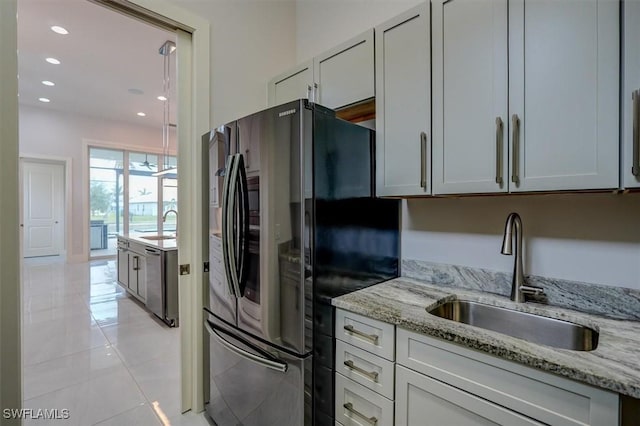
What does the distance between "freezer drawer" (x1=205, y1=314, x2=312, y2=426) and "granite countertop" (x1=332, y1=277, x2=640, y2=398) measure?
1.25 feet

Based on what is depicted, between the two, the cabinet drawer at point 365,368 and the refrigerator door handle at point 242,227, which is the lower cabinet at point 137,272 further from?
the cabinet drawer at point 365,368

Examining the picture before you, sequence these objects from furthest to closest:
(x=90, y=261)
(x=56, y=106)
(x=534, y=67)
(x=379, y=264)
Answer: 1. (x=90, y=261)
2. (x=56, y=106)
3. (x=379, y=264)
4. (x=534, y=67)

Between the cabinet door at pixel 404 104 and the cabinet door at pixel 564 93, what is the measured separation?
365 mm

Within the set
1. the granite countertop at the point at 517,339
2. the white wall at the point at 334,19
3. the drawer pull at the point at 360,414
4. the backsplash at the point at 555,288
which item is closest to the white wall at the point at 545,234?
the backsplash at the point at 555,288

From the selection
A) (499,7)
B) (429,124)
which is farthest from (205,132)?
(499,7)

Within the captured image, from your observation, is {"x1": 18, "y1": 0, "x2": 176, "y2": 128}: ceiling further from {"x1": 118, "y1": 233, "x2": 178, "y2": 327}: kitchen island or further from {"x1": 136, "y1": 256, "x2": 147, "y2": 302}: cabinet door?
{"x1": 136, "y1": 256, "x2": 147, "y2": 302}: cabinet door

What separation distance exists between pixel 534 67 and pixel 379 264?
1156 mm

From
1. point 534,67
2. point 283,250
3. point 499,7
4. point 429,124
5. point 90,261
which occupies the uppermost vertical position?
point 499,7

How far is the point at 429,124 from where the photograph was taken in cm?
142

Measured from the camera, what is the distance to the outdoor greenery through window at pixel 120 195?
7.25 m

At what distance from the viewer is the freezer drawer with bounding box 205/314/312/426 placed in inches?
51.5

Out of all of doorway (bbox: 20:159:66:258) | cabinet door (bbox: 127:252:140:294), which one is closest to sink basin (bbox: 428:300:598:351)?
cabinet door (bbox: 127:252:140:294)

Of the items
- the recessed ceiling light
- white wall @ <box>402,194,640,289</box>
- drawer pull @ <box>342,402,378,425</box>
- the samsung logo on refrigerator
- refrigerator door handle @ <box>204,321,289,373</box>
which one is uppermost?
the recessed ceiling light

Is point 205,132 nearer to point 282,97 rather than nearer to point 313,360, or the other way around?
point 282,97
